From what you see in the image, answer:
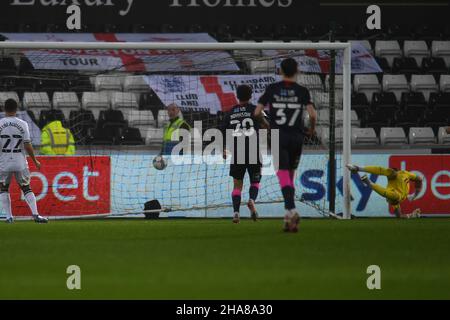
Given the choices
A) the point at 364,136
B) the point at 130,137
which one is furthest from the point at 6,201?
the point at 364,136

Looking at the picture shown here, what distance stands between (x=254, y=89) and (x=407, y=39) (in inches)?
297

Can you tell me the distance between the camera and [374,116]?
66.7 feet

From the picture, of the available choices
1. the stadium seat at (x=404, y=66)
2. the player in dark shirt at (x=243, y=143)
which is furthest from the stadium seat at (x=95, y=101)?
the stadium seat at (x=404, y=66)

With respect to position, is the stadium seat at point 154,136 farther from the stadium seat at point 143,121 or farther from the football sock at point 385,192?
the football sock at point 385,192

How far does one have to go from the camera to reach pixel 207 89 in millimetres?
17188

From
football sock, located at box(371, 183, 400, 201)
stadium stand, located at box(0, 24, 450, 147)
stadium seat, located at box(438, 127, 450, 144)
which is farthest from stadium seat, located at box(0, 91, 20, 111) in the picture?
stadium seat, located at box(438, 127, 450, 144)

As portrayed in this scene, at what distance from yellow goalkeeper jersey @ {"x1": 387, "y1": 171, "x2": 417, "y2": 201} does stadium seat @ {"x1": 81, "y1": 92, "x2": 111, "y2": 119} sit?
6.73 m

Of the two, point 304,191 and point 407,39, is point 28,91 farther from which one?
point 407,39

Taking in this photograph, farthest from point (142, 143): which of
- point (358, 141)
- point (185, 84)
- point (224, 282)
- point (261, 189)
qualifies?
point (224, 282)

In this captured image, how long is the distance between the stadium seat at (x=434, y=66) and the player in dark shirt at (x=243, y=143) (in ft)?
31.0

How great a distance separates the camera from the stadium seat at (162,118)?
57.7 ft

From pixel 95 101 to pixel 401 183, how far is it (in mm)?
7123

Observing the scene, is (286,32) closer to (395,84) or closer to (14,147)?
(395,84)

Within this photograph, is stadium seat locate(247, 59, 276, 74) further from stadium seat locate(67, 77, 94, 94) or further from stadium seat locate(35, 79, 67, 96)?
stadium seat locate(35, 79, 67, 96)
